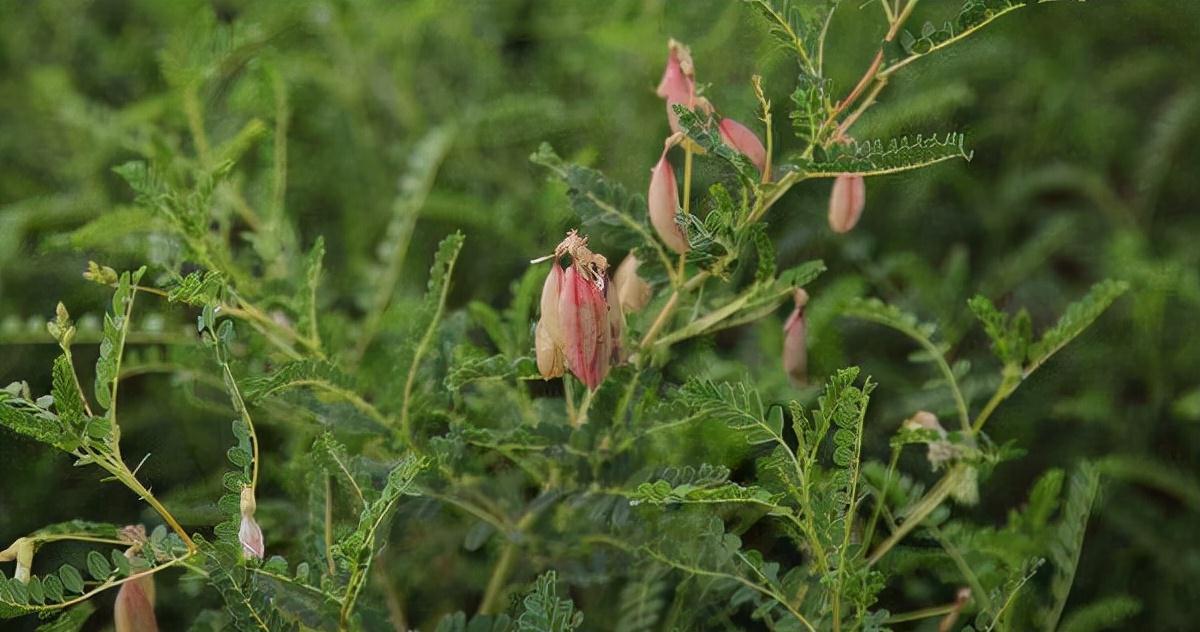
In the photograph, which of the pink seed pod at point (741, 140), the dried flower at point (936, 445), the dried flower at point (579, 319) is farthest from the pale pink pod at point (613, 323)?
the dried flower at point (936, 445)

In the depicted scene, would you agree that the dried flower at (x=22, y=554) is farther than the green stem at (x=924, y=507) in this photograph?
No

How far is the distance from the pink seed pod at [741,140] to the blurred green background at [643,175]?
8 centimetres

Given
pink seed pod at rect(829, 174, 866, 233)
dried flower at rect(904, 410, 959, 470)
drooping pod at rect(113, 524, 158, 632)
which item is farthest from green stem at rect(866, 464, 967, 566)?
drooping pod at rect(113, 524, 158, 632)

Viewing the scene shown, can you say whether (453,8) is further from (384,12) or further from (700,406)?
(700,406)

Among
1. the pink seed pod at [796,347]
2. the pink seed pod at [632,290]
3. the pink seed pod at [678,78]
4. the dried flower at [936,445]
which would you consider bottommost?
the dried flower at [936,445]

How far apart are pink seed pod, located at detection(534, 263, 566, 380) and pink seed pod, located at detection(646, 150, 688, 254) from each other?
0.07m

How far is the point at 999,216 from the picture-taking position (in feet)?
5.06

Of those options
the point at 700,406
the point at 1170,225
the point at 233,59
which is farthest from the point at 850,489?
the point at 1170,225

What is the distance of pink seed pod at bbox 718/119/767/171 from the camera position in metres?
0.71

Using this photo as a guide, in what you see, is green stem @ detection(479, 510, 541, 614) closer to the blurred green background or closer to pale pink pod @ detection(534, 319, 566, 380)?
pale pink pod @ detection(534, 319, 566, 380)

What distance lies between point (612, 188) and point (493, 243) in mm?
597

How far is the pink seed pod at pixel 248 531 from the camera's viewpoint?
2.10 ft

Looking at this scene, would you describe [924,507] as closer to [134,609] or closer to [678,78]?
[678,78]

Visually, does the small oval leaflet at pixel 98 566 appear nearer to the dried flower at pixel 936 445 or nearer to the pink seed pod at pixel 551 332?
the pink seed pod at pixel 551 332
